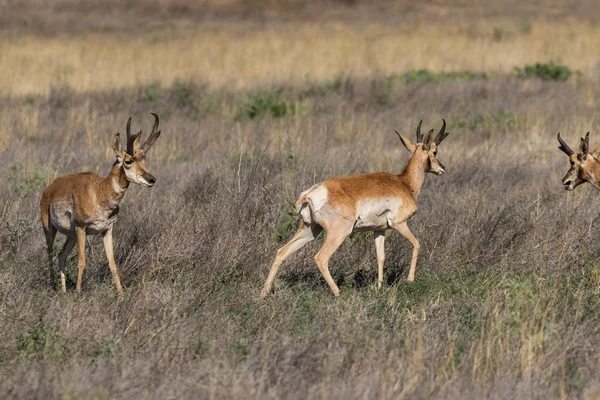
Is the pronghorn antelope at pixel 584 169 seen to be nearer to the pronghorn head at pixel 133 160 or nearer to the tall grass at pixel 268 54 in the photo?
the pronghorn head at pixel 133 160

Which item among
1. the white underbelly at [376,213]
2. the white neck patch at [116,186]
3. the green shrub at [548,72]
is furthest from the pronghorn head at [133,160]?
the green shrub at [548,72]

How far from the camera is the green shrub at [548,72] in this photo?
2039cm

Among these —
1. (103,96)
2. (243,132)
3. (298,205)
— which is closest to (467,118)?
(243,132)

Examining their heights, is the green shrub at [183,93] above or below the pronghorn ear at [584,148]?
below

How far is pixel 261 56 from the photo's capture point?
2502cm

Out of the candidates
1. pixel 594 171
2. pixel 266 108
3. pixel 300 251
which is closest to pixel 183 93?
pixel 266 108

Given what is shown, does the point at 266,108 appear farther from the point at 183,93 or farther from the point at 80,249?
the point at 80,249

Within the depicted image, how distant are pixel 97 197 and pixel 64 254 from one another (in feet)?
2.64

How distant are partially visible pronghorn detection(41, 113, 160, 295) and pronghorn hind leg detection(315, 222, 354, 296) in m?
1.50

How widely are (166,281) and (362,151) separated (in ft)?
18.2

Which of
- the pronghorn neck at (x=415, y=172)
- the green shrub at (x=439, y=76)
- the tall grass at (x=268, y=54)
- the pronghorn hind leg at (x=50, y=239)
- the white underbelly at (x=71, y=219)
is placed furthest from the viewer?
the tall grass at (x=268, y=54)

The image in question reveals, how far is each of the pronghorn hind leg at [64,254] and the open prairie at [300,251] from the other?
0.56 ft

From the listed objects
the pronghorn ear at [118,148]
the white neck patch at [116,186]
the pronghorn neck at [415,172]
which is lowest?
the pronghorn neck at [415,172]

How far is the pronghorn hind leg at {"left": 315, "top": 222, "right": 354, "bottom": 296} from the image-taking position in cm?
820
